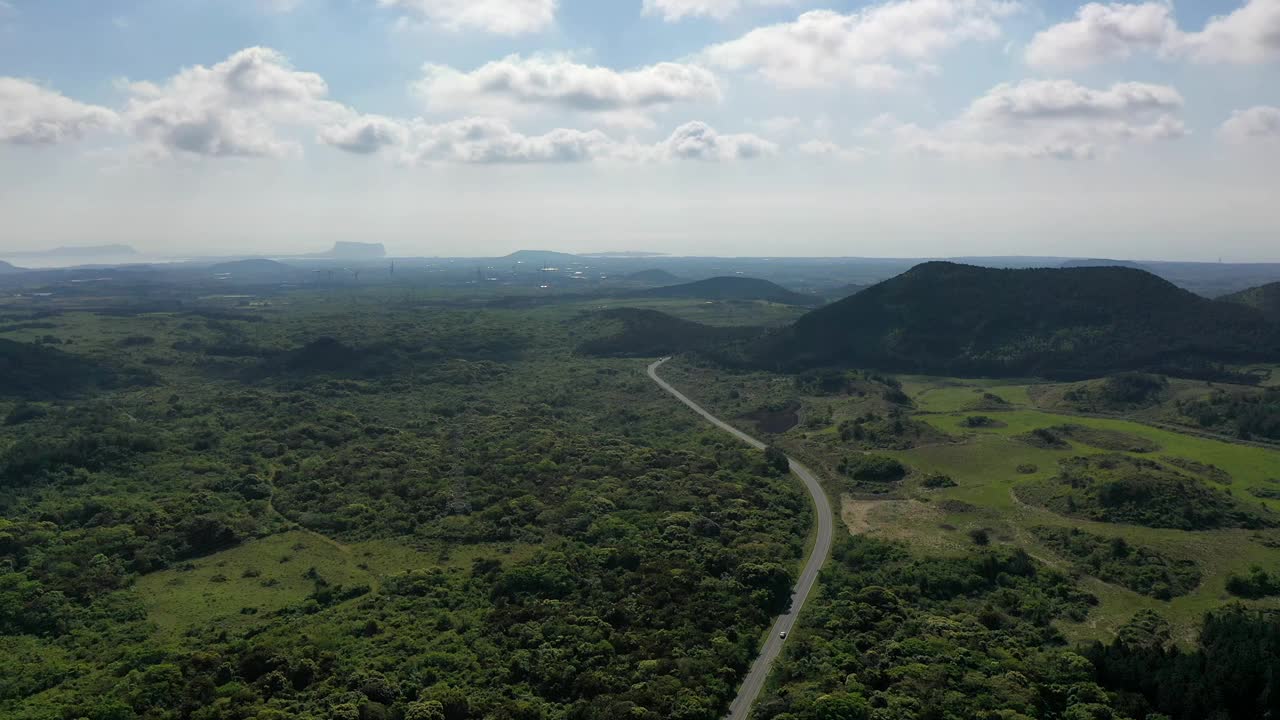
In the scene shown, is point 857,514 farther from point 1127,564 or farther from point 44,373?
point 44,373

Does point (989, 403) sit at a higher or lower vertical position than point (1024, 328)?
lower

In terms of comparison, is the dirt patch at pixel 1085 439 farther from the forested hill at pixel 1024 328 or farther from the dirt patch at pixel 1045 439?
the forested hill at pixel 1024 328

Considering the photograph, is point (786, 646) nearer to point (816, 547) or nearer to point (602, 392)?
point (816, 547)

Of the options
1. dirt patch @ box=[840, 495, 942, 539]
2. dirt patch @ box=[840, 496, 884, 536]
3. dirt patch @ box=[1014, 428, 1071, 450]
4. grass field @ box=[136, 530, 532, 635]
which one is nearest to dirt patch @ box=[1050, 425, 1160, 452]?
dirt patch @ box=[1014, 428, 1071, 450]

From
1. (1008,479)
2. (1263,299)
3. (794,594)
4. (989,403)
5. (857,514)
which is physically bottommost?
(794,594)

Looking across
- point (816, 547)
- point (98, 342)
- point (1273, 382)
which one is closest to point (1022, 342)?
point (1273, 382)

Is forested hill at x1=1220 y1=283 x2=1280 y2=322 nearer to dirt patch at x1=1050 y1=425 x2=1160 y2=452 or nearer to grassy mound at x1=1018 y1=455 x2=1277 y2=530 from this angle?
dirt patch at x1=1050 y1=425 x2=1160 y2=452

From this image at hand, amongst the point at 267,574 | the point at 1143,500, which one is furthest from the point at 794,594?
the point at 267,574
